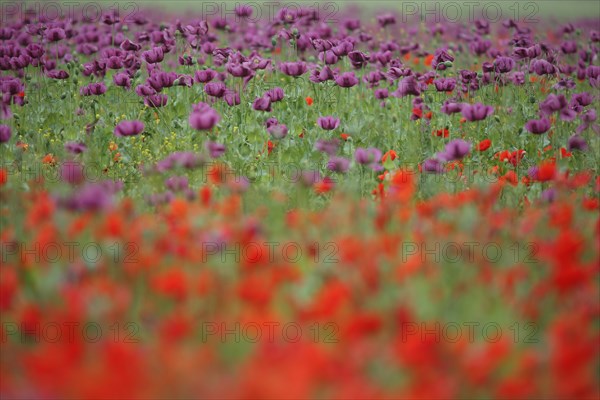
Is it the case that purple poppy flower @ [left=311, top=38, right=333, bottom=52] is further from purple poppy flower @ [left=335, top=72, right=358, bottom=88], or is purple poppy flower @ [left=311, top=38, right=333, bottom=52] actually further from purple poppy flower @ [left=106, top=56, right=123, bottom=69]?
purple poppy flower @ [left=106, top=56, right=123, bottom=69]

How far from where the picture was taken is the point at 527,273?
10.3 feet

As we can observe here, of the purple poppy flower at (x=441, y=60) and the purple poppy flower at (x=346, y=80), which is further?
the purple poppy flower at (x=441, y=60)

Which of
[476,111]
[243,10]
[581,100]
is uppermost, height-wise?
[243,10]

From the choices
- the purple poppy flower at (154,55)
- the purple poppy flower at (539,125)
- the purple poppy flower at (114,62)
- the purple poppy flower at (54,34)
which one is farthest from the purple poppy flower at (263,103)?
the purple poppy flower at (54,34)

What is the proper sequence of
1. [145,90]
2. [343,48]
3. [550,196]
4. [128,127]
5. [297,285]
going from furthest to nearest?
[343,48], [145,90], [128,127], [550,196], [297,285]

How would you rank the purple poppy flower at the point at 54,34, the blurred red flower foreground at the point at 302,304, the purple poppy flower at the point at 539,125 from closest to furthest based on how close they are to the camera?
the blurred red flower foreground at the point at 302,304 < the purple poppy flower at the point at 539,125 < the purple poppy flower at the point at 54,34

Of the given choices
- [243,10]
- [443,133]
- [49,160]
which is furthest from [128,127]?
[243,10]

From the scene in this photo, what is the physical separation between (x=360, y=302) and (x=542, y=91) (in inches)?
219

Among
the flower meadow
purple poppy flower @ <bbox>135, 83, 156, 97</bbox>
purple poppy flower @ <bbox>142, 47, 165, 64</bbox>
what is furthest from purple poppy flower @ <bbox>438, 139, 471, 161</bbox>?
purple poppy flower @ <bbox>142, 47, 165, 64</bbox>

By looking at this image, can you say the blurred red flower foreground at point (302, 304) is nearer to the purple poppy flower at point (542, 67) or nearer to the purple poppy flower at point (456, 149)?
the purple poppy flower at point (456, 149)

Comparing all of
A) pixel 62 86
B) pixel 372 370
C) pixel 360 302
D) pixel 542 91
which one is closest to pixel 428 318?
pixel 360 302

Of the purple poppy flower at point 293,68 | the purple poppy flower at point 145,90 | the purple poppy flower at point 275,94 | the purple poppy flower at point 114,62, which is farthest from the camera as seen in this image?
the purple poppy flower at point 114,62

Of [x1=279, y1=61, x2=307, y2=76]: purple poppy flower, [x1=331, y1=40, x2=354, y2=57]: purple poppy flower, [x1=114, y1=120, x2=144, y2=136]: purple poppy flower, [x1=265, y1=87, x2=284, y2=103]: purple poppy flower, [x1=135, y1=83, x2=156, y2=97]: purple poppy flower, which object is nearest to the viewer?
[x1=114, y1=120, x2=144, y2=136]: purple poppy flower

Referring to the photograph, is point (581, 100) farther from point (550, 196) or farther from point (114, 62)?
point (114, 62)
